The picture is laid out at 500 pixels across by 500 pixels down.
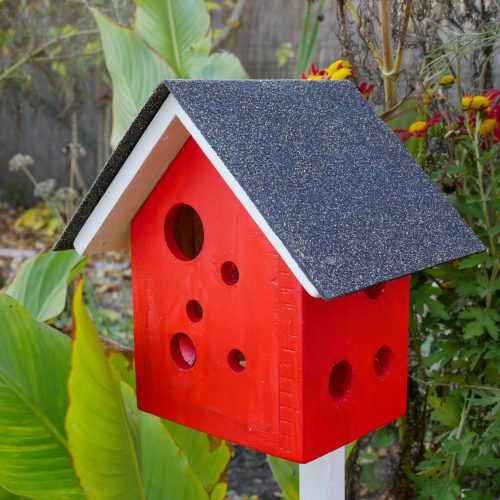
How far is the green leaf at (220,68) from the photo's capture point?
2.44m

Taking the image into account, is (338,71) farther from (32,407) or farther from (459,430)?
(32,407)

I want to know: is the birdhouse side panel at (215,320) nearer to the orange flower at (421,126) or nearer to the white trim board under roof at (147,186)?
the white trim board under roof at (147,186)

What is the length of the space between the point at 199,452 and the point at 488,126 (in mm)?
962

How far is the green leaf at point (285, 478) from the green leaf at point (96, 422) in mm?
496

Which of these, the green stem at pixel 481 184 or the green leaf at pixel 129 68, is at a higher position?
the green leaf at pixel 129 68

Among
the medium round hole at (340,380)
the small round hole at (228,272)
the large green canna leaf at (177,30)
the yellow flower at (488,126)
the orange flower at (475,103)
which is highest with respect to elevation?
the large green canna leaf at (177,30)

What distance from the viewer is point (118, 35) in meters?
2.32

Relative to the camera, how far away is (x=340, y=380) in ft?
4.63

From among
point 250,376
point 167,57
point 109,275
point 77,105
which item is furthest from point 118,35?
point 109,275

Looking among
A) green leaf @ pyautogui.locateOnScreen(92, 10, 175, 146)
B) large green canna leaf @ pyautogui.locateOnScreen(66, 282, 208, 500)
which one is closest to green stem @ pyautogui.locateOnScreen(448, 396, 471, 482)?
large green canna leaf @ pyautogui.locateOnScreen(66, 282, 208, 500)

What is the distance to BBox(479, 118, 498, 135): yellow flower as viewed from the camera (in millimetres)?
1580

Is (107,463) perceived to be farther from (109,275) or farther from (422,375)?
(109,275)

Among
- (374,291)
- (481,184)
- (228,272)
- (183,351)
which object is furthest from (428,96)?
(183,351)

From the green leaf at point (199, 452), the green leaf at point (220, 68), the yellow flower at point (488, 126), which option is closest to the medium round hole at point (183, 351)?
the green leaf at point (199, 452)
